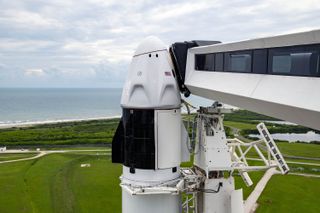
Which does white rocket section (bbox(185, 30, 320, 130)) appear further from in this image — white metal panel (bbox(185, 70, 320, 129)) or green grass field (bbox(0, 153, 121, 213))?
green grass field (bbox(0, 153, 121, 213))

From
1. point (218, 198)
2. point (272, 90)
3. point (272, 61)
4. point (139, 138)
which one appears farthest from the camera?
point (218, 198)

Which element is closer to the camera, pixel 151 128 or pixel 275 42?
pixel 275 42

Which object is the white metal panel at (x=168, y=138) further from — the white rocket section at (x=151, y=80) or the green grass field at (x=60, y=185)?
the green grass field at (x=60, y=185)

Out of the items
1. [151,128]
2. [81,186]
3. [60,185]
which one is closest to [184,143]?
[151,128]

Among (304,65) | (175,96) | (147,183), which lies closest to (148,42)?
(175,96)

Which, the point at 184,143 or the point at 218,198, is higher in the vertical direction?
the point at 184,143

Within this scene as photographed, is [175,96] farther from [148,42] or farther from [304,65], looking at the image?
[304,65]

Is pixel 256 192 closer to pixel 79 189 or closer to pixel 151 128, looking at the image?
pixel 79 189

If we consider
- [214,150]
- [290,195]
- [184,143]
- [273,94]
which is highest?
[273,94]
